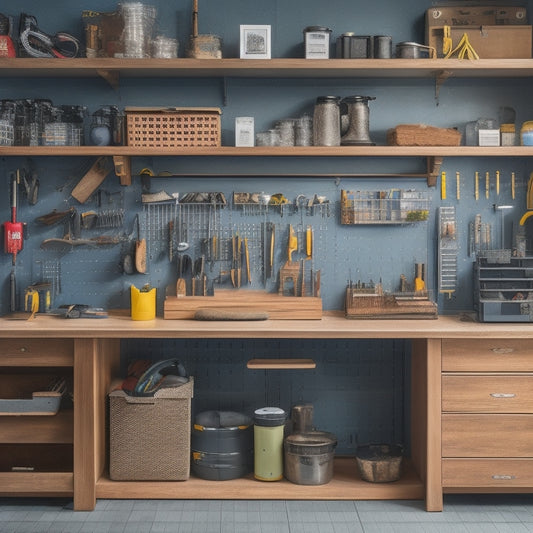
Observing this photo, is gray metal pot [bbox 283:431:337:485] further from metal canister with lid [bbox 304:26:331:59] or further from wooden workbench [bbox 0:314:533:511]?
metal canister with lid [bbox 304:26:331:59]

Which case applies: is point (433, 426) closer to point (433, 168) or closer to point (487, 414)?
point (487, 414)

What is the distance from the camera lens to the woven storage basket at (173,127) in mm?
4094

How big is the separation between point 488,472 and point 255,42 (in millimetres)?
2381

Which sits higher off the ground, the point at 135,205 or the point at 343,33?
the point at 343,33

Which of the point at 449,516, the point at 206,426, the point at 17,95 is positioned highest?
the point at 17,95

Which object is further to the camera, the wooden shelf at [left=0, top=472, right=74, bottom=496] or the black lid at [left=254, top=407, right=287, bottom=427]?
the black lid at [left=254, top=407, right=287, bottom=427]

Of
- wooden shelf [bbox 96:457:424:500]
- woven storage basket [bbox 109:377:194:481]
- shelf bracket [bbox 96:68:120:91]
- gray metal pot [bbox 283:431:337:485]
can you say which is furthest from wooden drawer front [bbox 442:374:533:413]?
shelf bracket [bbox 96:68:120:91]

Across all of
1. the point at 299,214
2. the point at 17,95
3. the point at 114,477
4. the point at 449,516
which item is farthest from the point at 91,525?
the point at 17,95

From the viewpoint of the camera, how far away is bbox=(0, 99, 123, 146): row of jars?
13.7 feet

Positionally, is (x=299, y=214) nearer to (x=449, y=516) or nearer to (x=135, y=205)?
(x=135, y=205)

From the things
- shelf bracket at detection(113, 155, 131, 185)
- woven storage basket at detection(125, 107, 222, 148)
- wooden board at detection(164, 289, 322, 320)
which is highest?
woven storage basket at detection(125, 107, 222, 148)

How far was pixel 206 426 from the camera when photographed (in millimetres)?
4031

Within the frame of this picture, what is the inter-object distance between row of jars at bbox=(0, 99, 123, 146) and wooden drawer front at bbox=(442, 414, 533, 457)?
2234 mm

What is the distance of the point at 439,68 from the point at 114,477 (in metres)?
2.57
